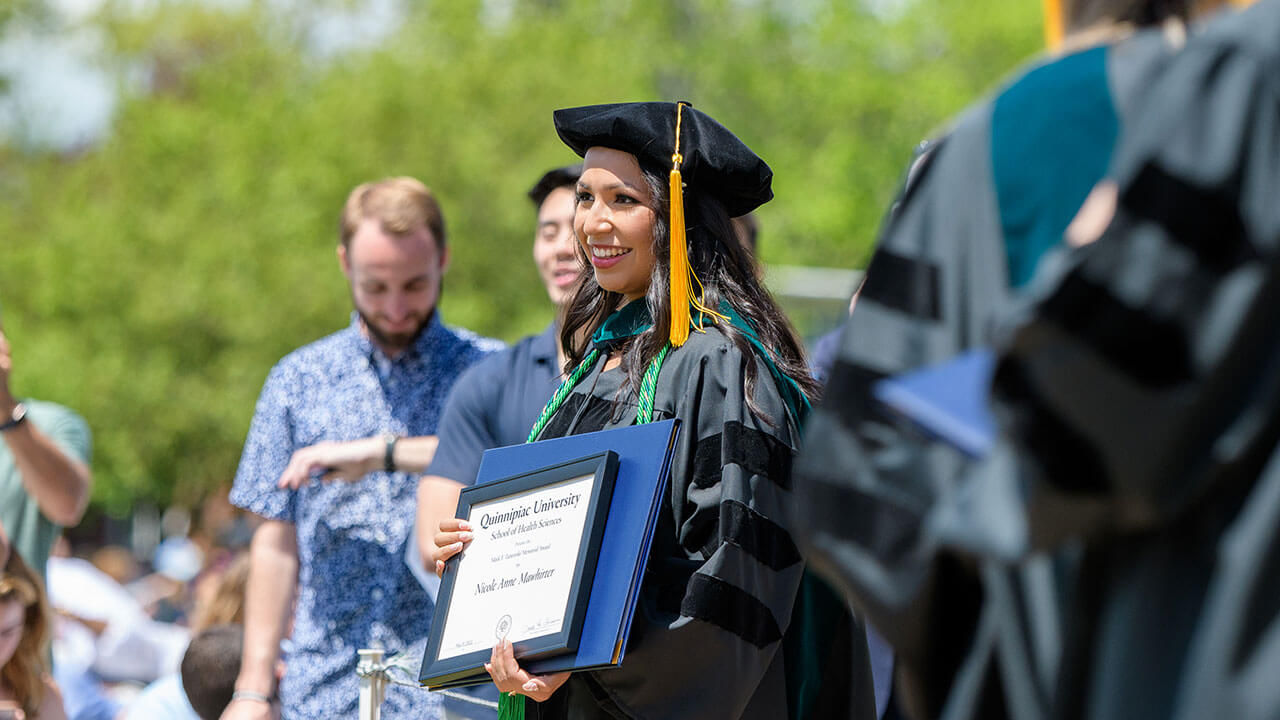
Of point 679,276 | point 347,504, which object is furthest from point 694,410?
point 347,504

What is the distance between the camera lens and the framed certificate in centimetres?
281

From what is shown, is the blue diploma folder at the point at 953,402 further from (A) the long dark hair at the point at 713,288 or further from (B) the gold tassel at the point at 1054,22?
(A) the long dark hair at the point at 713,288

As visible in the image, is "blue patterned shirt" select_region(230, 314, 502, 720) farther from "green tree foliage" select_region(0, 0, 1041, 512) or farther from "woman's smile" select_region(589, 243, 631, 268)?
"green tree foliage" select_region(0, 0, 1041, 512)

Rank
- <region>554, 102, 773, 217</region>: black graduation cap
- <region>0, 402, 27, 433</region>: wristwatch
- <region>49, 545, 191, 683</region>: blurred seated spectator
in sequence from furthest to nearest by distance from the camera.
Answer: <region>49, 545, 191, 683</region>: blurred seated spectator, <region>0, 402, 27, 433</region>: wristwatch, <region>554, 102, 773, 217</region>: black graduation cap

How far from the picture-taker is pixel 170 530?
3528 cm

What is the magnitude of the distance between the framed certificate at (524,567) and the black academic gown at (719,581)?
0.15 meters

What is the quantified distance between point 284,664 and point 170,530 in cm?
3220

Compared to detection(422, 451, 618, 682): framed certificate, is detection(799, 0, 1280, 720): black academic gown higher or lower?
higher

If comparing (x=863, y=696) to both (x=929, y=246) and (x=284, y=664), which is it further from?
(x=284, y=664)

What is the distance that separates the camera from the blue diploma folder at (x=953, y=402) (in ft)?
5.09

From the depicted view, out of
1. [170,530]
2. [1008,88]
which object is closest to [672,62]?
[170,530]

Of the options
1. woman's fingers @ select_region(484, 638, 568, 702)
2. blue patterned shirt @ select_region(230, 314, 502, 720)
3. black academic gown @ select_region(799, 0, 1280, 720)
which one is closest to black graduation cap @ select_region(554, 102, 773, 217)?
woman's fingers @ select_region(484, 638, 568, 702)

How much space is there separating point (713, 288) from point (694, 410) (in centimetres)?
34

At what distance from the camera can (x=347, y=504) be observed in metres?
4.43
